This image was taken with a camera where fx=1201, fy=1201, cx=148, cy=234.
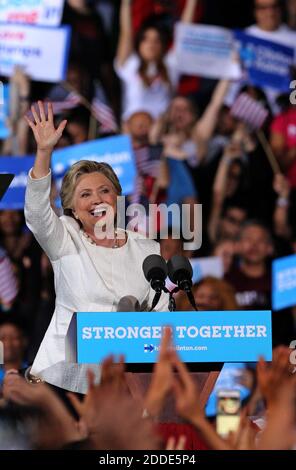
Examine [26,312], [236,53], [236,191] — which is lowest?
[26,312]

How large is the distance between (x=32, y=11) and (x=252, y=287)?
2239 mm

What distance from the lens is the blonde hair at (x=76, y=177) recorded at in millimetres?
4609

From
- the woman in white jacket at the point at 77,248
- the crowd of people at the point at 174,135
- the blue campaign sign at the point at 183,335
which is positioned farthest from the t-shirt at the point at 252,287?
the blue campaign sign at the point at 183,335

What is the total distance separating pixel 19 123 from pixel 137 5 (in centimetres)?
128

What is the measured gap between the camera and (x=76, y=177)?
15.1 ft

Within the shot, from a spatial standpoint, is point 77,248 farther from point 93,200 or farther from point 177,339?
point 177,339

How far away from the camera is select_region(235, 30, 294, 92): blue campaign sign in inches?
312

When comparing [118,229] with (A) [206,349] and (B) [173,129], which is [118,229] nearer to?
(A) [206,349]

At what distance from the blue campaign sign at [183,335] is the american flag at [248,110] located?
374cm

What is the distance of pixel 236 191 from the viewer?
7.85 metres

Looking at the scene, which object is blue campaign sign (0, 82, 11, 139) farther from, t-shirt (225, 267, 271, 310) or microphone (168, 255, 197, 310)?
microphone (168, 255, 197, 310)

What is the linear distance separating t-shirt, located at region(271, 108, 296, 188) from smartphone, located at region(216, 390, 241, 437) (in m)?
3.22

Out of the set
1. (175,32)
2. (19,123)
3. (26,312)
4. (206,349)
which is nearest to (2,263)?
(26,312)


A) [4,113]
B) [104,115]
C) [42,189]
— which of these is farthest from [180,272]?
[104,115]
